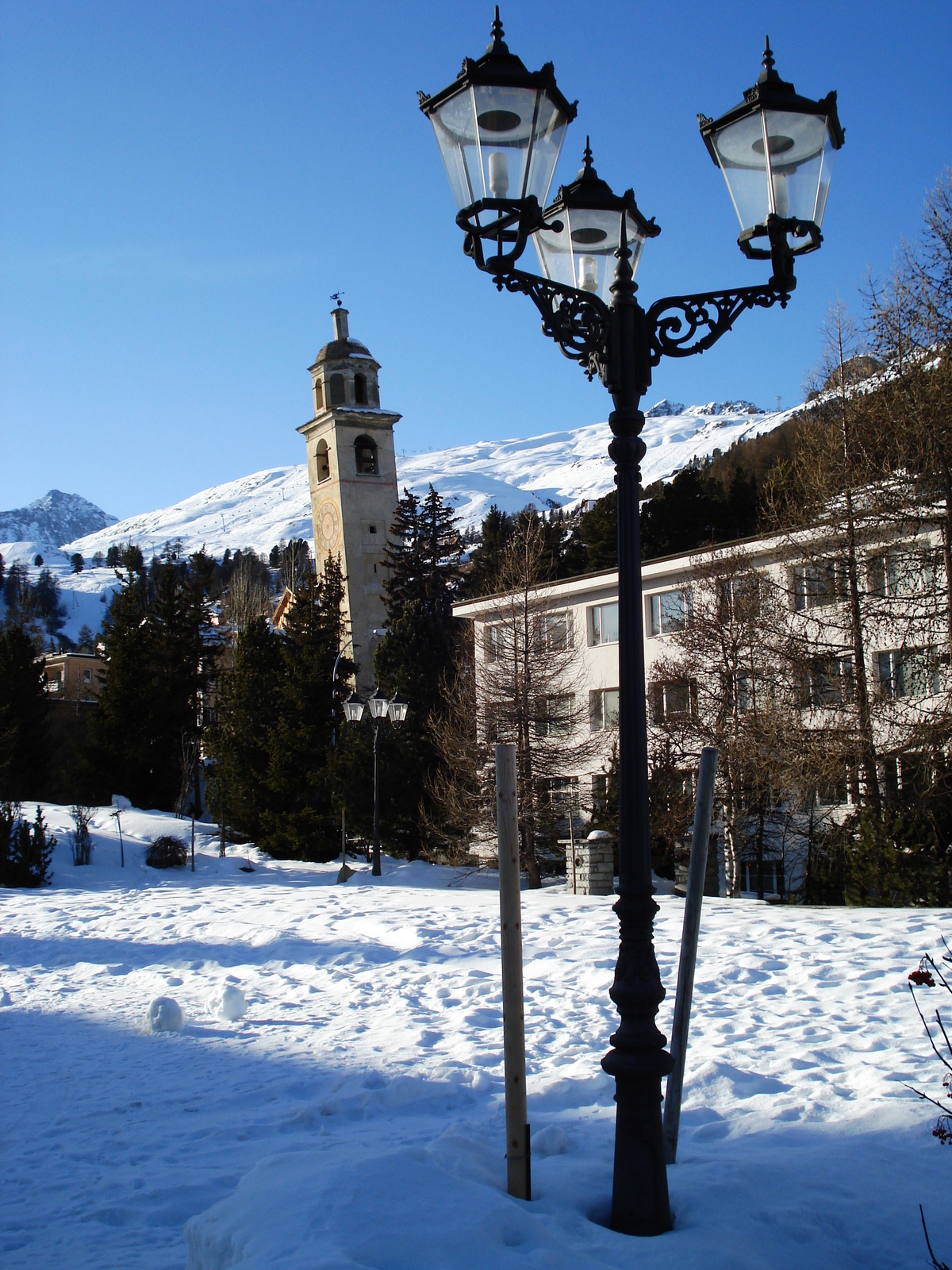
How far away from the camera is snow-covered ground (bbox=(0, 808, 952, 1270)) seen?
13.7 feet

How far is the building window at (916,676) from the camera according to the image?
1853 cm

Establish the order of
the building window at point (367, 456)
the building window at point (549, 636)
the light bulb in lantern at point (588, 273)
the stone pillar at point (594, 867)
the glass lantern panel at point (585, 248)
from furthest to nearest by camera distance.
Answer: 1. the building window at point (367, 456)
2. the building window at point (549, 636)
3. the stone pillar at point (594, 867)
4. the light bulb in lantern at point (588, 273)
5. the glass lantern panel at point (585, 248)

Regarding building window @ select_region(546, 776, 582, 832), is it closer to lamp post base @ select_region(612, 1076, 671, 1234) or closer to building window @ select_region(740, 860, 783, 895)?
building window @ select_region(740, 860, 783, 895)

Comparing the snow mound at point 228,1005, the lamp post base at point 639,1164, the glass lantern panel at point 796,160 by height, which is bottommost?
the snow mound at point 228,1005

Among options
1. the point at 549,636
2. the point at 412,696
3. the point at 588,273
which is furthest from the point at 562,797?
the point at 588,273

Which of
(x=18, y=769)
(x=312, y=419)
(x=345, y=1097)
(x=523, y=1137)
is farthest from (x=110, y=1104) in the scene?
(x=312, y=419)

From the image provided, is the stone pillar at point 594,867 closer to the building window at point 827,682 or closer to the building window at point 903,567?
the building window at point 827,682

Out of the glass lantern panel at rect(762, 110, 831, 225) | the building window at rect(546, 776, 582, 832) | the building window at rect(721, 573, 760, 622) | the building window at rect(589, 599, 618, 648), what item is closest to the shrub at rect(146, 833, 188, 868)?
the building window at rect(546, 776, 582, 832)

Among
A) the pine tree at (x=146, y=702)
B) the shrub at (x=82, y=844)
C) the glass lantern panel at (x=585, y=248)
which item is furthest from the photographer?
the pine tree at (x=146, y=702)

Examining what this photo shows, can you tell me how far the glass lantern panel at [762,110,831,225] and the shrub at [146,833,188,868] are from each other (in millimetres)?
24655

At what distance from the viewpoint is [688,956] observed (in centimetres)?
522

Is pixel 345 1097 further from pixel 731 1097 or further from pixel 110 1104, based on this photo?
pixel 731 1097

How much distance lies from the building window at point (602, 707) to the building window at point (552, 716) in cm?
526

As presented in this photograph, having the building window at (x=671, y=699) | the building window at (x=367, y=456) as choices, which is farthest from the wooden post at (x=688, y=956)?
the building window at (x=367, y=456)
